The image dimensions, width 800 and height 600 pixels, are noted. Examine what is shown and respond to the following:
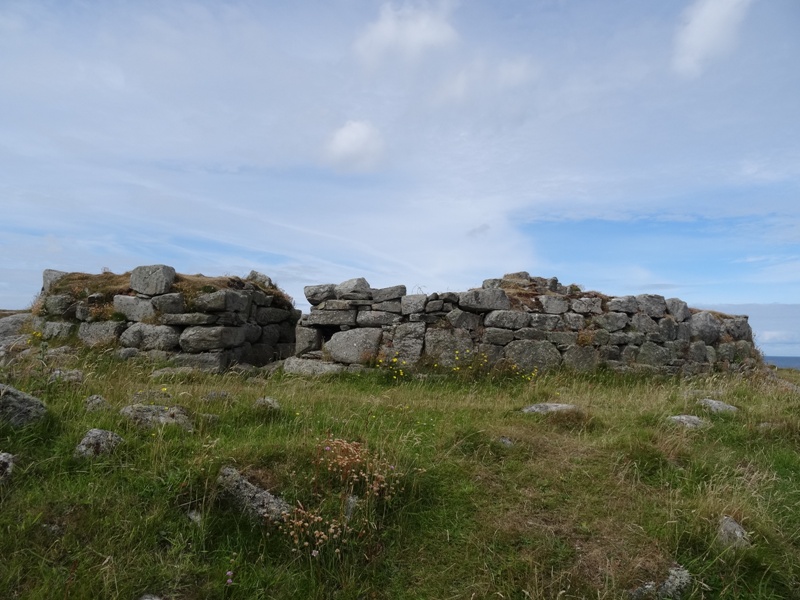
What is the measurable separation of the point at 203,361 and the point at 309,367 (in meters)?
2.23

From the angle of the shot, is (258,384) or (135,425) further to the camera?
(258,384)

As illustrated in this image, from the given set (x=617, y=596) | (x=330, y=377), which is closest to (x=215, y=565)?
(x=617, y=596)

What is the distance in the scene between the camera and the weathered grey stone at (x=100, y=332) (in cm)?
1293

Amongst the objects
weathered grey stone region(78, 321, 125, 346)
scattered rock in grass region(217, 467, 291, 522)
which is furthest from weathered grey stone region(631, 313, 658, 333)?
weathered grey stone region(78, 321, 125, 346)

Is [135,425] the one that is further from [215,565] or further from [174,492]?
[215,565]

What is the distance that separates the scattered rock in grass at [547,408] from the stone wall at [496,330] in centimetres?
351

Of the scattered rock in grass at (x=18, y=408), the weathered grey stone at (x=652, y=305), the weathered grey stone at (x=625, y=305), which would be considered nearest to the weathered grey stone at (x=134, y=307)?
the scattered rock in grass at (x=18, y=408)

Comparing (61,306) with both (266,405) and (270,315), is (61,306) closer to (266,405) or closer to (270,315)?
(270,315)

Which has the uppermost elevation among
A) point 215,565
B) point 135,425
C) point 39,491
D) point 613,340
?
point 613,340

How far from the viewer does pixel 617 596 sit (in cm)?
432

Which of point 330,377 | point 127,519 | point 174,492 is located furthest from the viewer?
point 330,377

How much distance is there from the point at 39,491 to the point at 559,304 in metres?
10.8

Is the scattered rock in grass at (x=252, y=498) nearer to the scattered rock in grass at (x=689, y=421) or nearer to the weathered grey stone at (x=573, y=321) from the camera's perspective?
the scattered rock in grass at (x=689, y=421)

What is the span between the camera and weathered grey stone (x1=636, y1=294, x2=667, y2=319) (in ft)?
44.8
